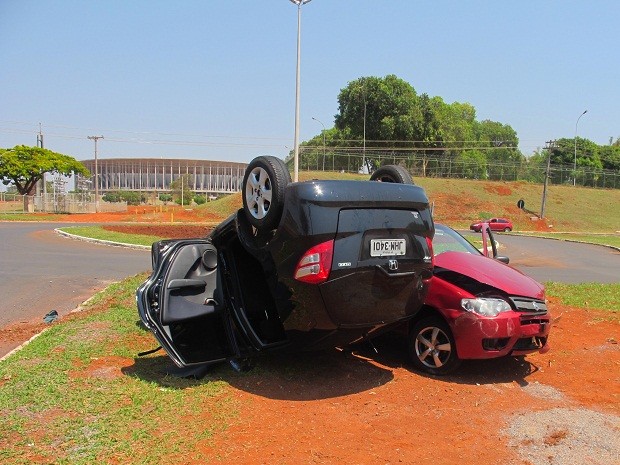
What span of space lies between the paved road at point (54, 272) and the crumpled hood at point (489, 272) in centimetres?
646

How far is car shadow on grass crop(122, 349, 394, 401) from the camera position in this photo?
471 centimetres

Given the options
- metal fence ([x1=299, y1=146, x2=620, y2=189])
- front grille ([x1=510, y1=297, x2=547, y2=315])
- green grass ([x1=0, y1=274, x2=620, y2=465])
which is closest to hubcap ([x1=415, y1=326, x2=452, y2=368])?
front grille ([x1=510, y1=297, x2=547, y2=315])

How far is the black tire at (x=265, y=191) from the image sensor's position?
4.33 m

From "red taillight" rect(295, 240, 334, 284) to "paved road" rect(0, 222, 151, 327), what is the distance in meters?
6.22

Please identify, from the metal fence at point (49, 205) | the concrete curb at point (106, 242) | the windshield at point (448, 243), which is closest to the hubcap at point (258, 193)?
the windshield at point (448, 243)

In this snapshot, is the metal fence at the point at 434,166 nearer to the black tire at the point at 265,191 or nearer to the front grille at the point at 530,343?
the front grille at the point at 530,343

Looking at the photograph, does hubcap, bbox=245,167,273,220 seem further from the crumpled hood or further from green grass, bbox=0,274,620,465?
the crumpled hood

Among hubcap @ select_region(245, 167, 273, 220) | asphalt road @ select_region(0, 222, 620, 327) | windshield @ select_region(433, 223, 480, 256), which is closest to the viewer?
hubcap @ select_region(245, 167, 273, 220)

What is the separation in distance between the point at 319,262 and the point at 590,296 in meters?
7.92

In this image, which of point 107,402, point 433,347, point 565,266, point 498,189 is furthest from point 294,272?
point 498,189

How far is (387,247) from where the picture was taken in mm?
4277

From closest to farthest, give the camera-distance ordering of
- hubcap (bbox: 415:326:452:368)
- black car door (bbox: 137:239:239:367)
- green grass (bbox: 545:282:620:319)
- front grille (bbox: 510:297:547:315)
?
black car door (bbox: 137:239:239:367)
front grille (bbox: 510:297:547:315)
hubcap (bbox: 415:326:452:368)
green grass (bbox: 545:282:620:319)

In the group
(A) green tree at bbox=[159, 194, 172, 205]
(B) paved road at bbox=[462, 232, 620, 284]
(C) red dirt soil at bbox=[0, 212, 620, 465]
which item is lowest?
(A) green tree at bbox=[159, 194, 172, 205]

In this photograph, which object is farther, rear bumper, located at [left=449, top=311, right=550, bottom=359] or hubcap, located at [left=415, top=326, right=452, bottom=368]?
hubcap, located at [left=415, top=326, right=452, bottom=368]
